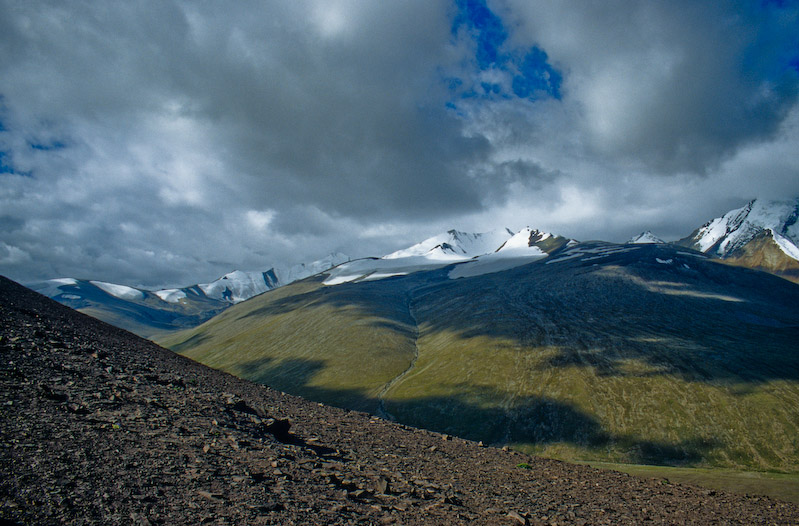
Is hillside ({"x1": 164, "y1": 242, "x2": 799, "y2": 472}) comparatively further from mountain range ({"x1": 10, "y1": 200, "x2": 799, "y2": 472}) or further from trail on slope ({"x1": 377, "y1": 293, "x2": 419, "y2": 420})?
trail on slope ({"x1": 377, "y1": 293, "x2": 419, "y2": 420})

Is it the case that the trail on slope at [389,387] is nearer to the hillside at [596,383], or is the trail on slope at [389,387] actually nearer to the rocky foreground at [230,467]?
the hillside at [596,383]

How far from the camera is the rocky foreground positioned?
40.2 feet

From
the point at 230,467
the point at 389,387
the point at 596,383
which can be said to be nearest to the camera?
the point at 230,467

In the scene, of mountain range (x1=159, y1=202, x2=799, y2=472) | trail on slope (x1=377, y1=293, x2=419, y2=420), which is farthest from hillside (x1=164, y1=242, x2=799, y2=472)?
trail on slope (x1=377, y1=293, x2=419, y2=420)

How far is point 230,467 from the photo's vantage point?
1577 cm

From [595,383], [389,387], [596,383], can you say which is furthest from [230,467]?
[389,387]

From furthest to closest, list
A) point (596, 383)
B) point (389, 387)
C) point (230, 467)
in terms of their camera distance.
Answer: point (389, 387)
point (596, 383)
point (230, 467)

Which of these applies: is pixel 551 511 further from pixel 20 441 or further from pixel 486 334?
pixel 486 334

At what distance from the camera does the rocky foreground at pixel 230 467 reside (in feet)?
40.2

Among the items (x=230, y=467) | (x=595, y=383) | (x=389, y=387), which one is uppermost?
(x=230, y=467)

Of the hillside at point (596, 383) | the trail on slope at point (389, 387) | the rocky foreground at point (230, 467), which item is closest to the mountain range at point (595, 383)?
the hillside at point (596, 383)

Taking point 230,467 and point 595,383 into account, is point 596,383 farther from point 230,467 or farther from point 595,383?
point 230,467

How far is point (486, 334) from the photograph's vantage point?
180 metres

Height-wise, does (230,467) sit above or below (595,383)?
above
